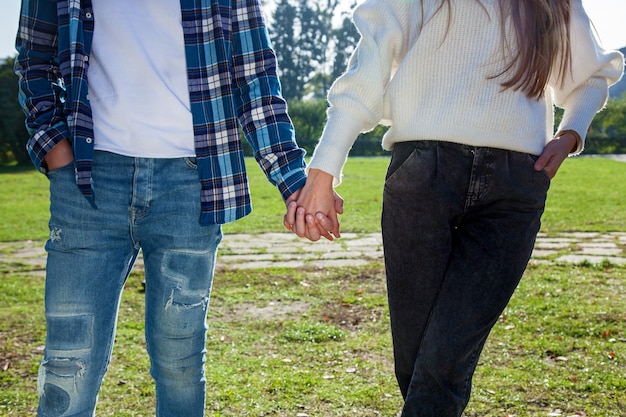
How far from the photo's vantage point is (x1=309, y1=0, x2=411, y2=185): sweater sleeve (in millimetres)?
2121

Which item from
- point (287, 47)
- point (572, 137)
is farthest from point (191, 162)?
point (287, 47)

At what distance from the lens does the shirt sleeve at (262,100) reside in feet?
7.30

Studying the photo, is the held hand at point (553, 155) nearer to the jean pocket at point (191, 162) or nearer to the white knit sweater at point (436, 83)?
the white knit sweater at point (436, 83)

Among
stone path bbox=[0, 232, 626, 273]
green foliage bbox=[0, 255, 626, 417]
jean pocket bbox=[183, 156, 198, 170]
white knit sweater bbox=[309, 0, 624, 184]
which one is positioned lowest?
green foliage bbox=[0, 255, 626, 417]

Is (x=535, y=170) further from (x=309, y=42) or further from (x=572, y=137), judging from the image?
(x=309, y=42)

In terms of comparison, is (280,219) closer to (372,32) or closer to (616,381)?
(616,381)

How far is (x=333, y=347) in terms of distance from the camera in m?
4.23

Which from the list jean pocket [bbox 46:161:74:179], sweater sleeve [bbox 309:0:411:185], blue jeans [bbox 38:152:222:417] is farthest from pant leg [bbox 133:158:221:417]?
sweater sleeve [bbox 309:0:411:185]

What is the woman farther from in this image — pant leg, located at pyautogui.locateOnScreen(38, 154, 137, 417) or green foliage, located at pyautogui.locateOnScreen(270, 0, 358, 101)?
green foliage, located at pyautogui.locateOnScreen(270, 0, 358, 101)

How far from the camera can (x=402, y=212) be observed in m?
2.06

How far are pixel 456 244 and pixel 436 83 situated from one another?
0.49m

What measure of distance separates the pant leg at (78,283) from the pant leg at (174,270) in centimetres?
8

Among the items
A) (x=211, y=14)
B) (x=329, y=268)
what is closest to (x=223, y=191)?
(x=211, y=14)

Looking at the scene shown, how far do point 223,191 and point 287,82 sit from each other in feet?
190
